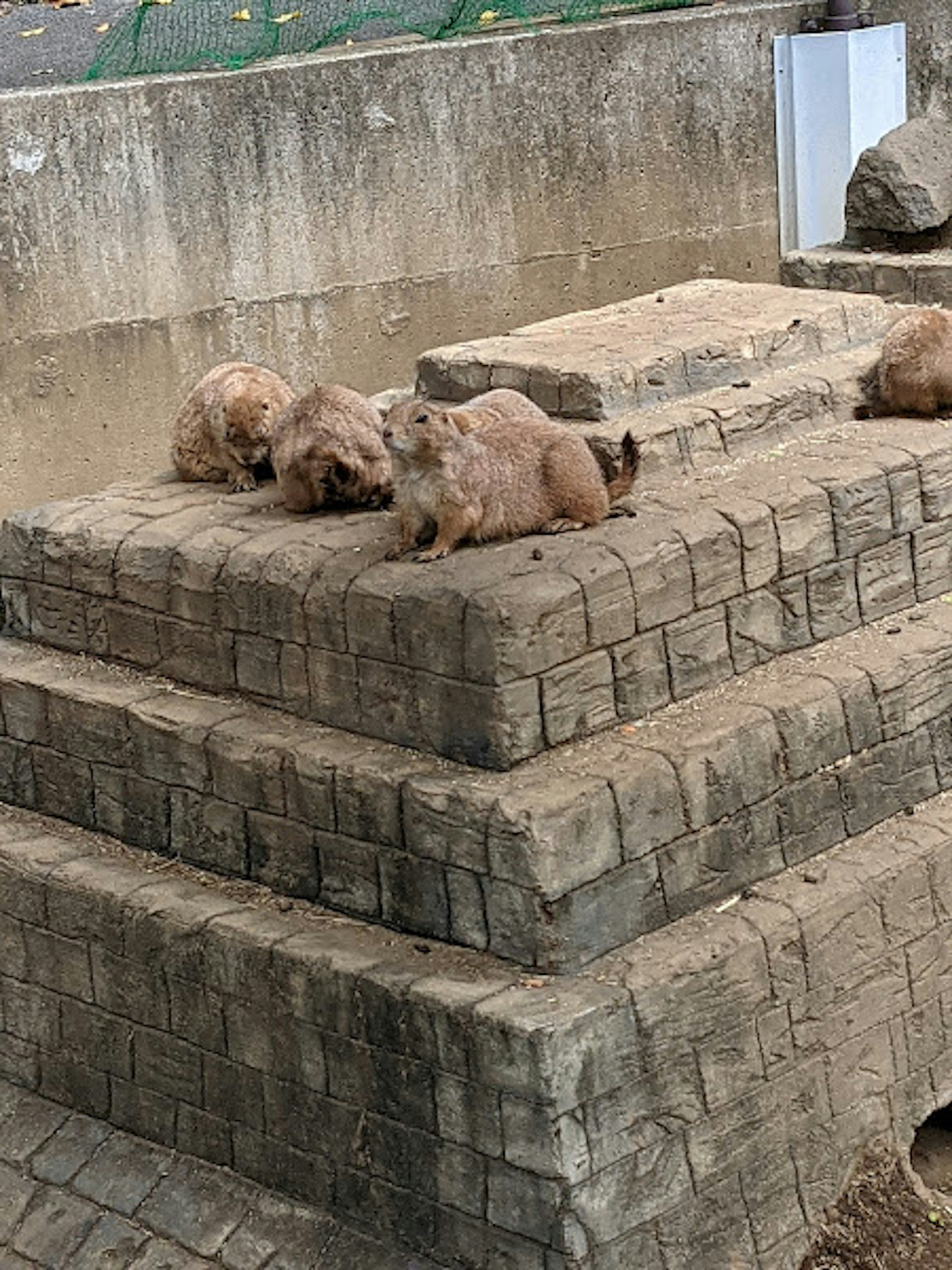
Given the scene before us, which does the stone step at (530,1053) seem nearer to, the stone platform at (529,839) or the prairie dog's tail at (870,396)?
the stone platform at (529,839)

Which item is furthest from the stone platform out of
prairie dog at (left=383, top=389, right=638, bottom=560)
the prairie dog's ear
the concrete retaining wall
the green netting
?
the green netting

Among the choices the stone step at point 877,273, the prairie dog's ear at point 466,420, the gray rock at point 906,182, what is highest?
the gray rock at point 906,182

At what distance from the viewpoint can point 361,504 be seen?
349 inches

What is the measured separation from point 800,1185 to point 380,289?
6.67 meters

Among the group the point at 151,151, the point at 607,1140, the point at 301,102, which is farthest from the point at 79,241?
the point at 607,1140

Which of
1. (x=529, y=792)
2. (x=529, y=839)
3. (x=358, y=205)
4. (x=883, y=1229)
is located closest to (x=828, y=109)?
(x=358, y=205)

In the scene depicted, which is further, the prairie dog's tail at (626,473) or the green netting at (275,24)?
the green netting at (275,24)

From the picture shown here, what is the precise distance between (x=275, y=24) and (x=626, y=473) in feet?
20.8

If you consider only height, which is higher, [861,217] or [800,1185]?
[861,217]

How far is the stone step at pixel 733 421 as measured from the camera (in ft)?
28.8

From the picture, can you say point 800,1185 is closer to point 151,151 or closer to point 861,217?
point 861,217

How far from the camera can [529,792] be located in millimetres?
7391

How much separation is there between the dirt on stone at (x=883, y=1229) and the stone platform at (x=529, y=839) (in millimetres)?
95

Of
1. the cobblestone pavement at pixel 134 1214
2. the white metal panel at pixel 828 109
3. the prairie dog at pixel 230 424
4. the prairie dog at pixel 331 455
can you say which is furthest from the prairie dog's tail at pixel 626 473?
the white metal panel at pixel 828 109
